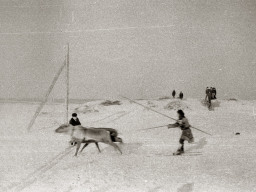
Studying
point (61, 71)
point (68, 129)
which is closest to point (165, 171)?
point (68, 129)

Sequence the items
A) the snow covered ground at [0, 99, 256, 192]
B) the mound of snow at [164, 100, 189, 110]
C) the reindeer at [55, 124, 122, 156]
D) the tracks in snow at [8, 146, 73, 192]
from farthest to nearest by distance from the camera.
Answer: the mound of snow at [164, 100, 189, 110]
the reindeer at [55, 124, 122, 156]
the snow covered ground at [0, 99, 256, 192]
the tracks in snow at [8, 146, 73, 192]

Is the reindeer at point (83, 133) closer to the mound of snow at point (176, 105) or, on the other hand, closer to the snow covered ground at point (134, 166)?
the snow covered ground at point (134, 166)

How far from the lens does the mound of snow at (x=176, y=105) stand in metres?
29.5

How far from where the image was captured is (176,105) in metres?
29.9

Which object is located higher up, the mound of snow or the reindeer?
the reindeer

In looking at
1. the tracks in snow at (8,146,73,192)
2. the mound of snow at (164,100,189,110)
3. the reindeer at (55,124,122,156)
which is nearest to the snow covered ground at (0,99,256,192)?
the tracks in snow at (8,146,73,192)

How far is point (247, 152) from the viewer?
43.3ft

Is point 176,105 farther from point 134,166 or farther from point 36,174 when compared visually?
point 36,174

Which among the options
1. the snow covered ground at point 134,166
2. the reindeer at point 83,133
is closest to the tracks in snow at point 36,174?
the snow covered ground at point 134,166

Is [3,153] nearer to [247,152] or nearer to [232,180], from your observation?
[232,180]

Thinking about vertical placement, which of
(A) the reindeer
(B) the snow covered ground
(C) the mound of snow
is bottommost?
(C) the mound of snow

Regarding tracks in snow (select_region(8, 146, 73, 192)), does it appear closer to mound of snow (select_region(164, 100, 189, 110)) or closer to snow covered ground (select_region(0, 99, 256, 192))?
snow covered ground (select_region(0, 99, 256, 192))

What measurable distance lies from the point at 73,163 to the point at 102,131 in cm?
187

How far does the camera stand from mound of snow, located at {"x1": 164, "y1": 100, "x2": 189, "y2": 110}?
29.5m
